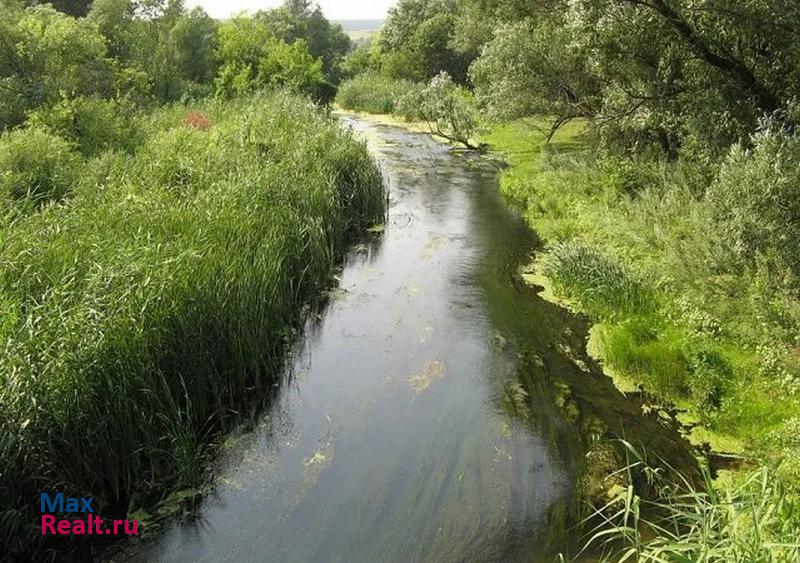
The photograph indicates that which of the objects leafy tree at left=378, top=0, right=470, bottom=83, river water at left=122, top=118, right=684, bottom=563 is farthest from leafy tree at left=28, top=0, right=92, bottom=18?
river water at left=122, top=118, right=684, bottom=563

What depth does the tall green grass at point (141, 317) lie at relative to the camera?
558cm

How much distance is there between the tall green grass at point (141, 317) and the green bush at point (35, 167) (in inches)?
21.3

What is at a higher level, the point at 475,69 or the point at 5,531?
the point at 475,69

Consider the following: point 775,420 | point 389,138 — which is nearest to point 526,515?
point 775,420

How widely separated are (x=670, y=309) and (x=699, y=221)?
223 centimetres

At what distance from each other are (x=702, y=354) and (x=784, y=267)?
1672 millimetres

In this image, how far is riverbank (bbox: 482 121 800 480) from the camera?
7340mm

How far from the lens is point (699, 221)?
1088 centimetres

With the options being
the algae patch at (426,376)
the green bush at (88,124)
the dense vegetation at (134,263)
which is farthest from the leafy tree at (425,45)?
the algae patch at (426,376)

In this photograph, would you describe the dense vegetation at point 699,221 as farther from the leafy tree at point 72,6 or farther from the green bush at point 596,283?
the leafy tree at point 72,6

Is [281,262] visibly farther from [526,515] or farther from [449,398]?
[526,515]

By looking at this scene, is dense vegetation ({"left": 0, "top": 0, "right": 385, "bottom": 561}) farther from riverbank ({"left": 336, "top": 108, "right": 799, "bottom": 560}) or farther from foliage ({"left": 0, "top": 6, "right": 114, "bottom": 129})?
riverbank ({"left": 336, "top": 108, "right": 799, "bottom": 560})

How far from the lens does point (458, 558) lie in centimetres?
573

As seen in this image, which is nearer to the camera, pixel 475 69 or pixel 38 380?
pixel 38 380
